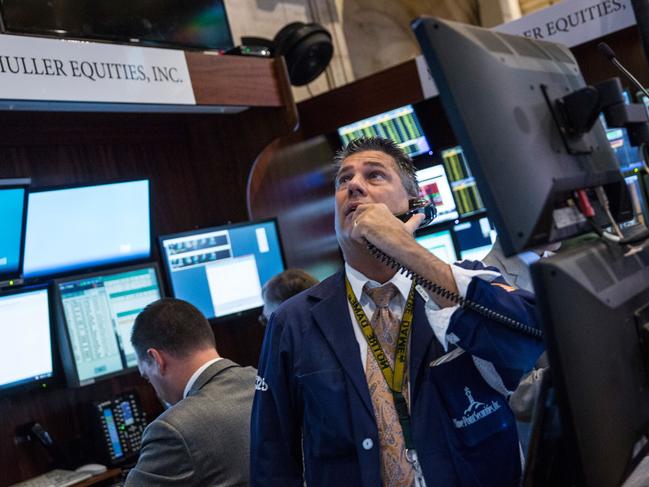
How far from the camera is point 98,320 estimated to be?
3600 millimetres

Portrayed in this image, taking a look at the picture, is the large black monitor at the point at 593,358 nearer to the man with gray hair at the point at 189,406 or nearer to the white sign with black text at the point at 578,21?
the man with gray hair at the point at 189,406

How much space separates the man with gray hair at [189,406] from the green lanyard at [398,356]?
81 cm

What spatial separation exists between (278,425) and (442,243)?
3.83m

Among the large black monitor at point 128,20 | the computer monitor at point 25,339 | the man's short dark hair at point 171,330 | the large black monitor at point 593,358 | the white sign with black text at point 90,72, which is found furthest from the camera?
the large black monitor at point 128,20

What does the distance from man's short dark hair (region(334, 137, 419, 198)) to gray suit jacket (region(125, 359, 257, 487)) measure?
85 centimetres

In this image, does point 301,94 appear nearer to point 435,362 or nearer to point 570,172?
point 435,362

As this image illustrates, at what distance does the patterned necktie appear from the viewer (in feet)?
5.45

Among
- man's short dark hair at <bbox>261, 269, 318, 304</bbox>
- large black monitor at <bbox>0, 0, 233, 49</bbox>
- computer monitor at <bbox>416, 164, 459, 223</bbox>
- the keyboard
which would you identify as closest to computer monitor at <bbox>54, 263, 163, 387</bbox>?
the keyboard

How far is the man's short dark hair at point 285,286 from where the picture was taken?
11.7ft

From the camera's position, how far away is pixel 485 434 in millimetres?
1669

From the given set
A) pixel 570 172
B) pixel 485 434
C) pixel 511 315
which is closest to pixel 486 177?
pixel 570 172

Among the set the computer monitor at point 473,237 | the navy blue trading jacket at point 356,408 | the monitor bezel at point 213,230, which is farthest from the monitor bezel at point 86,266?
the computer monitor at point 473,237

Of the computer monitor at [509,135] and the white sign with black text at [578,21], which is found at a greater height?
the white sign with black text at [578,21]

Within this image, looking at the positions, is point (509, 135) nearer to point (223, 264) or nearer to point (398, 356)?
point (398, 356)
